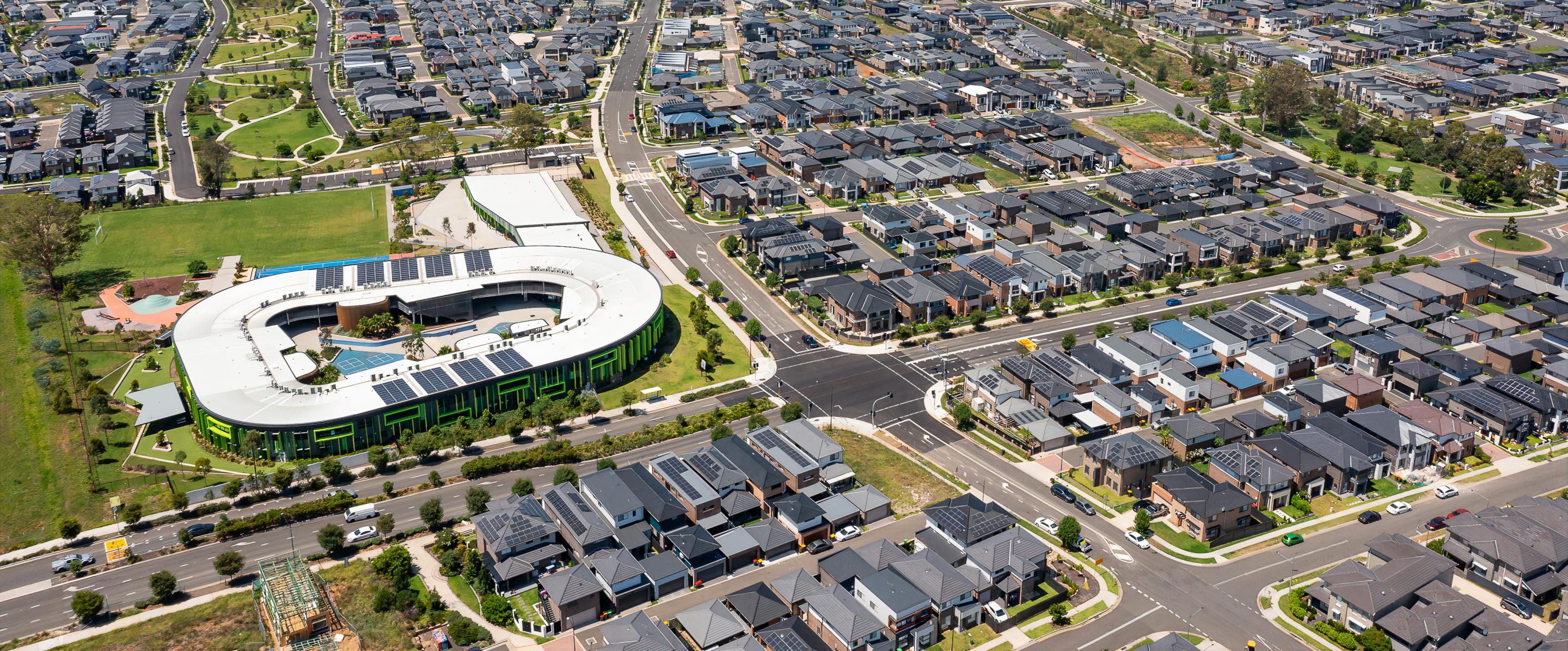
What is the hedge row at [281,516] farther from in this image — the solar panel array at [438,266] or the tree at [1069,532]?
the tree at [1069,532]

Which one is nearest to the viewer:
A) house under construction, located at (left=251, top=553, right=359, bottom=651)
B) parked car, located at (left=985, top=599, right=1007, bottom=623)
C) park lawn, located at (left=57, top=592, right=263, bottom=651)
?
house under construction, located at (left=251, top=553, right=359, bottom=651)

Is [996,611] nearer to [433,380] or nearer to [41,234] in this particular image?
[433,380]

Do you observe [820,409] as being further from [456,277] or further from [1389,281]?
[1389,281]

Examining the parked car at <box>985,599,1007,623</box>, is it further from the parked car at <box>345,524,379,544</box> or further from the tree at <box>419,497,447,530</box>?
the parked car at <box>345,524,379,544</box>

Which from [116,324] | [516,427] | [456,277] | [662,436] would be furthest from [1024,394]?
[116,324]

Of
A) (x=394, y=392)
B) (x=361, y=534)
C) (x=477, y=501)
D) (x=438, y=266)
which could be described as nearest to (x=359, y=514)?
(x=361, y=534)

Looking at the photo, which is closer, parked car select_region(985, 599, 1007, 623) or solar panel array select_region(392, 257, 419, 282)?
parked car select_region(985, 599, 1007, 623)

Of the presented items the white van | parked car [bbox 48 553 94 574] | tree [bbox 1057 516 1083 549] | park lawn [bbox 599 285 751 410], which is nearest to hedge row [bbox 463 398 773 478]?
park lawn [bbox 599 285 751 410]
